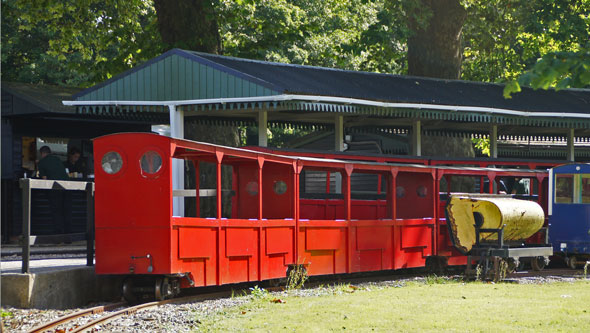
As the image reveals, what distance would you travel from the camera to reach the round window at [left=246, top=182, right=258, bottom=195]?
16.7 metres

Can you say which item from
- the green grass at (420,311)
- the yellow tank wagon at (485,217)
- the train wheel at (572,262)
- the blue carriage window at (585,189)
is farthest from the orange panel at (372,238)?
the blue carriage window at (585,189)

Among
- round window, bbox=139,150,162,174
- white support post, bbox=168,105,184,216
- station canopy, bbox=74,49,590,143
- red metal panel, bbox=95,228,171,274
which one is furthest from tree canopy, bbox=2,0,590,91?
red metal panel, bbox=95,228,171,274

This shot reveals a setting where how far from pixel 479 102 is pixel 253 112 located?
237 inches

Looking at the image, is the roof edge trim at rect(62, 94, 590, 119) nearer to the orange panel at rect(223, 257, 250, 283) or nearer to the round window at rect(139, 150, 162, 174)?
the orange panel at rect(223, 257, 250, 283)

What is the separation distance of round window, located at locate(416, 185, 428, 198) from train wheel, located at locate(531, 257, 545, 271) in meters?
2.65

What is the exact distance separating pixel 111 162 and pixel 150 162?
2.02 ft

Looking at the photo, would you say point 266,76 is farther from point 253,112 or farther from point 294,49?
point 294,49

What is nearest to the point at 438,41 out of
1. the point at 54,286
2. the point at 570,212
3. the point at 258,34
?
the point at 570,212

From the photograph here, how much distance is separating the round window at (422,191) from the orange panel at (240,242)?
19.6 ft

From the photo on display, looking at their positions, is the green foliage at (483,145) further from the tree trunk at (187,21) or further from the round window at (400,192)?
the round window at (400,192)

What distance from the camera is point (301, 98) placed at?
19734 millimetres

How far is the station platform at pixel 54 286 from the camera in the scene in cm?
1227

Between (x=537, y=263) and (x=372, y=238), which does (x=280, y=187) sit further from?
(x=537, y=263)

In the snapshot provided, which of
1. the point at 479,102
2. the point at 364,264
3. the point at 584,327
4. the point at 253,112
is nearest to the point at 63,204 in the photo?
the point at 253,112
